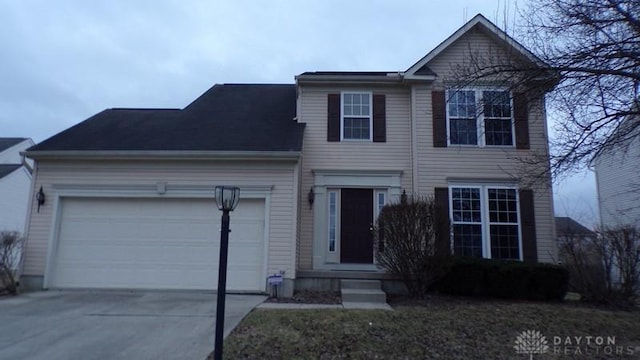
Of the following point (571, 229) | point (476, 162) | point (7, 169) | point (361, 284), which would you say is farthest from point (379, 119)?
point (7, 169)

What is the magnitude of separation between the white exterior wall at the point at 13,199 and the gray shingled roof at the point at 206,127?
1162 cm

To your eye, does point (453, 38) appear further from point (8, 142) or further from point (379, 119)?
point (8, 142)

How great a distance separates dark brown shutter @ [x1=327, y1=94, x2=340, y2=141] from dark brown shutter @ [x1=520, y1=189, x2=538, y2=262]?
4944mm

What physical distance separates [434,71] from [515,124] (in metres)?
2.51

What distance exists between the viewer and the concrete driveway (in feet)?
18.2

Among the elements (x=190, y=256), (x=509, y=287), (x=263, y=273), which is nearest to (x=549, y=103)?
(x=509, y=287)

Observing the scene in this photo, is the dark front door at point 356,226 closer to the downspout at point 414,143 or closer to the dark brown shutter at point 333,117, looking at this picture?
the downspout at point 414,143

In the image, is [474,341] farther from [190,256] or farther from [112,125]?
[112,125]

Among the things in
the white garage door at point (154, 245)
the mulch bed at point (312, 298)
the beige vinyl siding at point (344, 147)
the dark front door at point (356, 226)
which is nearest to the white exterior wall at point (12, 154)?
the white garage door at point (154, 245)

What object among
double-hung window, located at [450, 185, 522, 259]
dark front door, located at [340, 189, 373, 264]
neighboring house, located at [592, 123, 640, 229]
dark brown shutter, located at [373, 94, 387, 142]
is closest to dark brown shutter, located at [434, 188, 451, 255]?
double-hung window, located at [450, 185, 522, 259]

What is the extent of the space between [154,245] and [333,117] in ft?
18.1

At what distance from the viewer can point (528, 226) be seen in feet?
35.7

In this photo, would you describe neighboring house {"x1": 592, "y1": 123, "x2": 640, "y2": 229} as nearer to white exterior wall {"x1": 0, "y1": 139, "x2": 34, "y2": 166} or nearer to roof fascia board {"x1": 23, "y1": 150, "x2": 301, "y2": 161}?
roof fascia board {"x1": 23, "y1": 150, "x2": 301, "y2": 161}

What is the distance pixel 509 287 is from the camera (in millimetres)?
9211
